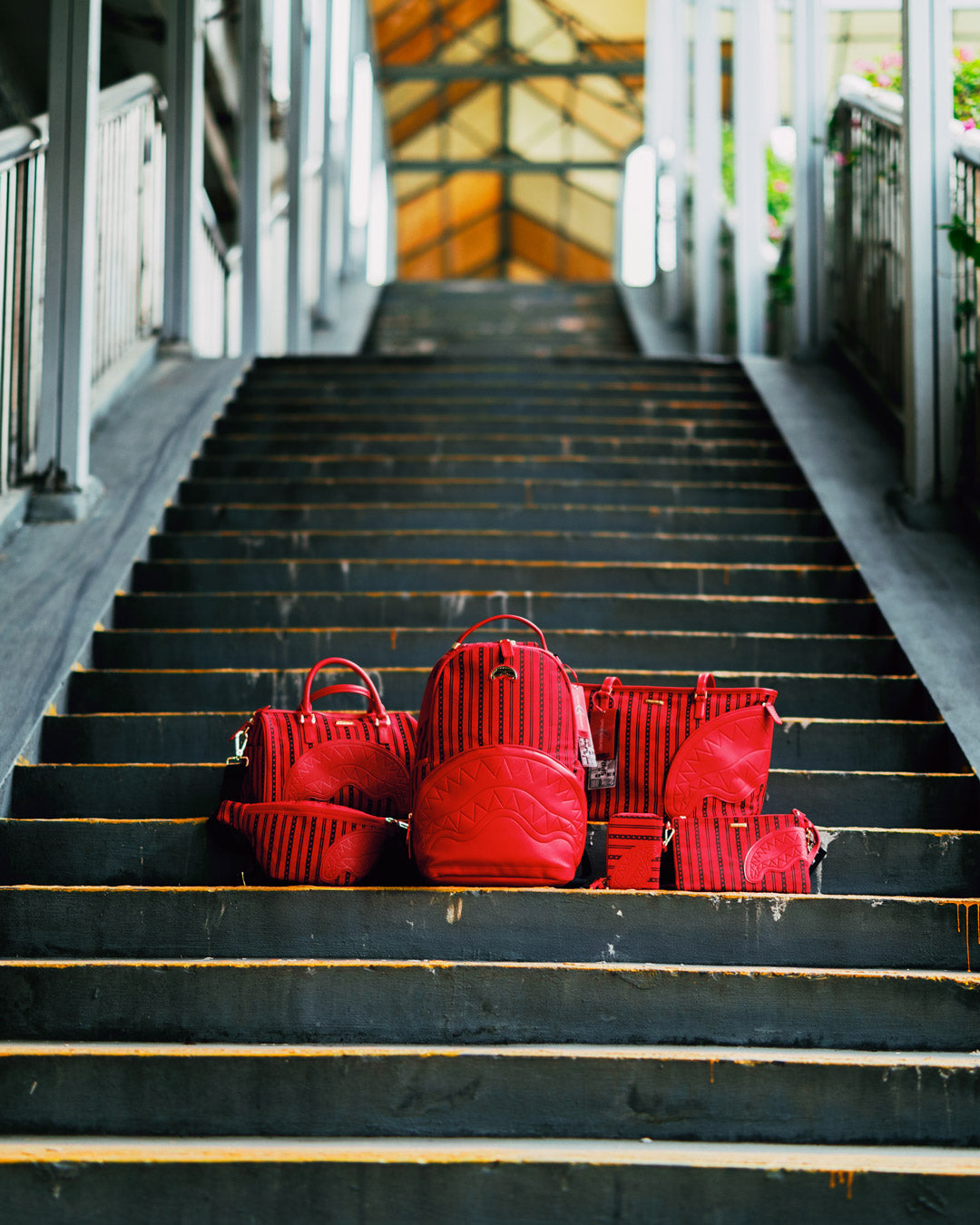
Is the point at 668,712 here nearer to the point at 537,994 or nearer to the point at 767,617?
the point at 537,994

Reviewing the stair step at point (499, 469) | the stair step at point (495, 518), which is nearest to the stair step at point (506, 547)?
the stair step at point (495, 518)

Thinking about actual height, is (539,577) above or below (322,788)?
above

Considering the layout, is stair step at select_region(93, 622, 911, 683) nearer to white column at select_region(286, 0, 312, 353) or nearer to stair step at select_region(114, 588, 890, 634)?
stair step at select_region(114, 588, 890, 634)

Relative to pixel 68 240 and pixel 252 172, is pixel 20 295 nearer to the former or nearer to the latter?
pixel 68 240

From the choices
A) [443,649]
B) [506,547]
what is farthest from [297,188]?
[443,649]

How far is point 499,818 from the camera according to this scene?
2.07 m

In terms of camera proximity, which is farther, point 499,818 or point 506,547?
point 506,547

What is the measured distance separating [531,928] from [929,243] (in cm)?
262

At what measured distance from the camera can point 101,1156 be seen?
1.64m

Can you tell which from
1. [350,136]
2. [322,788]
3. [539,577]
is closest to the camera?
[322,788]

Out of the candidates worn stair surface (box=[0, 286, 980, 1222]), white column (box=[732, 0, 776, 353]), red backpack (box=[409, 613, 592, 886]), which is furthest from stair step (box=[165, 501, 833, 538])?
white column (box=[732, 0, 776, 353])

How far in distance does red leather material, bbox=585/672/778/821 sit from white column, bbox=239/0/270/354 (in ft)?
14.7

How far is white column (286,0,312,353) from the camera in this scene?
7312mm

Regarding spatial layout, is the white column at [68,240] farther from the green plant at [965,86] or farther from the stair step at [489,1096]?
the green plant at [965,86]
